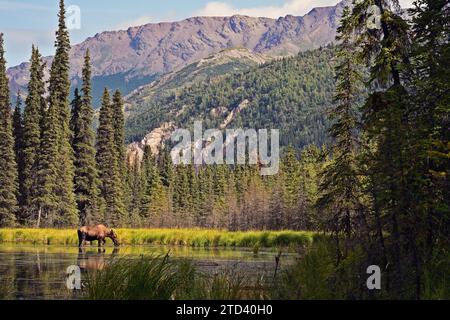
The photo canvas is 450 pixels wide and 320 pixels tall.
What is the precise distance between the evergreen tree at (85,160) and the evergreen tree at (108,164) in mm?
6127

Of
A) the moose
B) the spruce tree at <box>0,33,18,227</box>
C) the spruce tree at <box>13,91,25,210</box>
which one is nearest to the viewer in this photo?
the moose

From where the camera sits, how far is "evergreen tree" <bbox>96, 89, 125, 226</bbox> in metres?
80.7

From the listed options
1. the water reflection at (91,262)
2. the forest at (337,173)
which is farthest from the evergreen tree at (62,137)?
the water reflection at (91,262)

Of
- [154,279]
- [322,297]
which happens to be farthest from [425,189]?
[154,279]

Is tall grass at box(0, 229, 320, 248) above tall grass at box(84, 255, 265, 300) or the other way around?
the other way around

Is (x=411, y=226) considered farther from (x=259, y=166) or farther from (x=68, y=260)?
(x=259, y=166)

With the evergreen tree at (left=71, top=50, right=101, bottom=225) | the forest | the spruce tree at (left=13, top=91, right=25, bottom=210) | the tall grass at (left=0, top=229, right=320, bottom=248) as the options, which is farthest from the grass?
the evergreen tree at (left=71, top=50, right=101, bottom=225)

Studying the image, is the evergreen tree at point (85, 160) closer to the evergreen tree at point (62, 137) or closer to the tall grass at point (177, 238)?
the evergreen tree at point (62, 137)

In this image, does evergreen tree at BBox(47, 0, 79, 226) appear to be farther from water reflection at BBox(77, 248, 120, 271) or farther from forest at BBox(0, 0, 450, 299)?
water reflection at BBox(77, 248, 120, 271)

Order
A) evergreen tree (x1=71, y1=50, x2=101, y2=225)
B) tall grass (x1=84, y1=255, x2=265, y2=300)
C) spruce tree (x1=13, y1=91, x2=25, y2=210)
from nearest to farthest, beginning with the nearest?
tall grass (x1=84, y1=255, x2=265, y2=300)
spruce tree (x1=13, y1=91, x2=25, y2=210)
evergreen tree (x1=71, y1=50, x2=101, y2=225)

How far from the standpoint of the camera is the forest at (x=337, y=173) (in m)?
13.8

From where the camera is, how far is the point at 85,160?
238ft

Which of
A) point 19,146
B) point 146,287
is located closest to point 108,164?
point 19,146

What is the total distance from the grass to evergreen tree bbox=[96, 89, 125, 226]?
30953 mm
